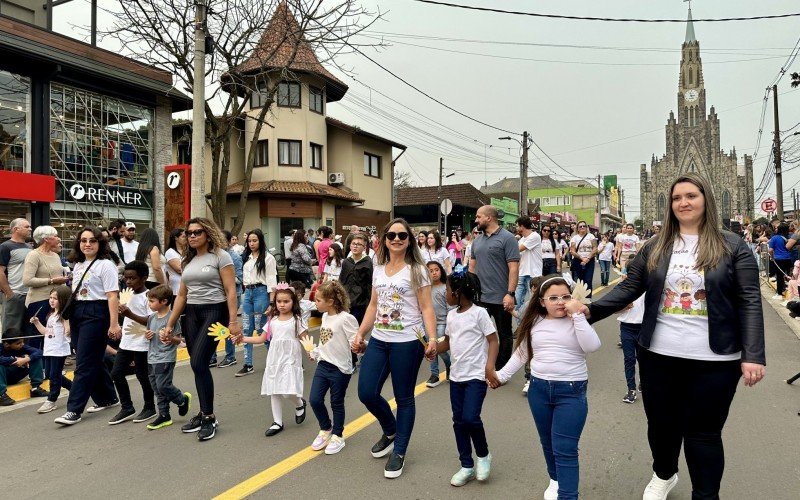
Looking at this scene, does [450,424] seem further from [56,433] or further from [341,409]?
[56,433]

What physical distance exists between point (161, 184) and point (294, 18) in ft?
25.5

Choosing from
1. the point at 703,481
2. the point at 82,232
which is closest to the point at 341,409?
the point at 703,481

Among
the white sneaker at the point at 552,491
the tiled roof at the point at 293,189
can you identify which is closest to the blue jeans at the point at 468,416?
the white sneaker at the point at 552,491

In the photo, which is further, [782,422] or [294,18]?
[294,18]

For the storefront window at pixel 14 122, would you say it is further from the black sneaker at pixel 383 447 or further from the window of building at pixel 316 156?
the black sneaker at pixel 383 447

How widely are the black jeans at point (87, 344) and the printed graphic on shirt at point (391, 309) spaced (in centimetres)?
295

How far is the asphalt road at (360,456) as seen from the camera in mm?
3594

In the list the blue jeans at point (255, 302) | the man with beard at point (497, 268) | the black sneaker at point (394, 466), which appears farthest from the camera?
the blue jeans at point (255, 302)

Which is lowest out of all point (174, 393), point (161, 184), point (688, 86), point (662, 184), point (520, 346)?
point (174, 393)

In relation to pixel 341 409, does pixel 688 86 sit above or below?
above

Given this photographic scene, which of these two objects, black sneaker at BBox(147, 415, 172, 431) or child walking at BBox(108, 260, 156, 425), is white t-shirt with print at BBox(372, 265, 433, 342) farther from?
child walking at BBox(108, 260, 156, 425)

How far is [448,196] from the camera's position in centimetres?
3822

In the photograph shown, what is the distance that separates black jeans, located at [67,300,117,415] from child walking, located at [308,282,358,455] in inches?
87.7

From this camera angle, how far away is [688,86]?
102m
